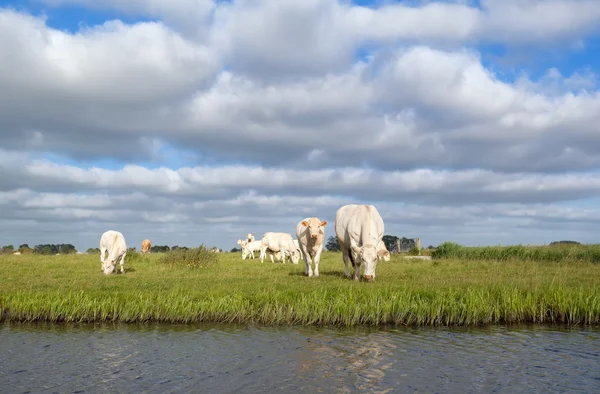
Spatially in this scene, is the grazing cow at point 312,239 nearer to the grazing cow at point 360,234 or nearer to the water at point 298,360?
the grazing cow at point 360,234

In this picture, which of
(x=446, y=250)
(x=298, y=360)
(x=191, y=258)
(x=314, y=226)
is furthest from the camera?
(x=446, y=250)

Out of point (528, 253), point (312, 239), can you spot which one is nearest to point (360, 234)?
point (312, 239)

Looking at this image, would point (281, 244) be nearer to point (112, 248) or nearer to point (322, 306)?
point (112, 248)

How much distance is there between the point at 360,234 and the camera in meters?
19.9

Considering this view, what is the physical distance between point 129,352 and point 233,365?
7.52 feet

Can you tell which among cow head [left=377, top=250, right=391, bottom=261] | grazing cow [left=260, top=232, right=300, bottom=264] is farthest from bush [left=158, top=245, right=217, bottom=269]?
cow head [left=377, top=250, right=391, bottom=261]

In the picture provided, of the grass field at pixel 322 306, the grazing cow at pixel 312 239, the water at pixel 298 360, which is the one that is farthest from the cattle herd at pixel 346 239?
the water at pixel 298 360

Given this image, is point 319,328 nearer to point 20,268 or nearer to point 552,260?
point 20,268

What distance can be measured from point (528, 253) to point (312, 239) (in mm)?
16691

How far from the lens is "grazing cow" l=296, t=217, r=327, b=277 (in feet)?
71.1

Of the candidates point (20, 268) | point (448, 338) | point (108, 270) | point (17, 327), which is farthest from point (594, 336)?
point (20, 268)

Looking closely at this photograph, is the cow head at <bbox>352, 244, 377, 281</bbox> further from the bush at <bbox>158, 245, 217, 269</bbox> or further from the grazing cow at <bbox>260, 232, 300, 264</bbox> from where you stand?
the grazing cow at <bbox>260, 232, 300, 264</bbox>

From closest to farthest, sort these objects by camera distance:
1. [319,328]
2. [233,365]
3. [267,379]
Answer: [267,379]
[233,365]
[319,328]

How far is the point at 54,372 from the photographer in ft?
28.1
